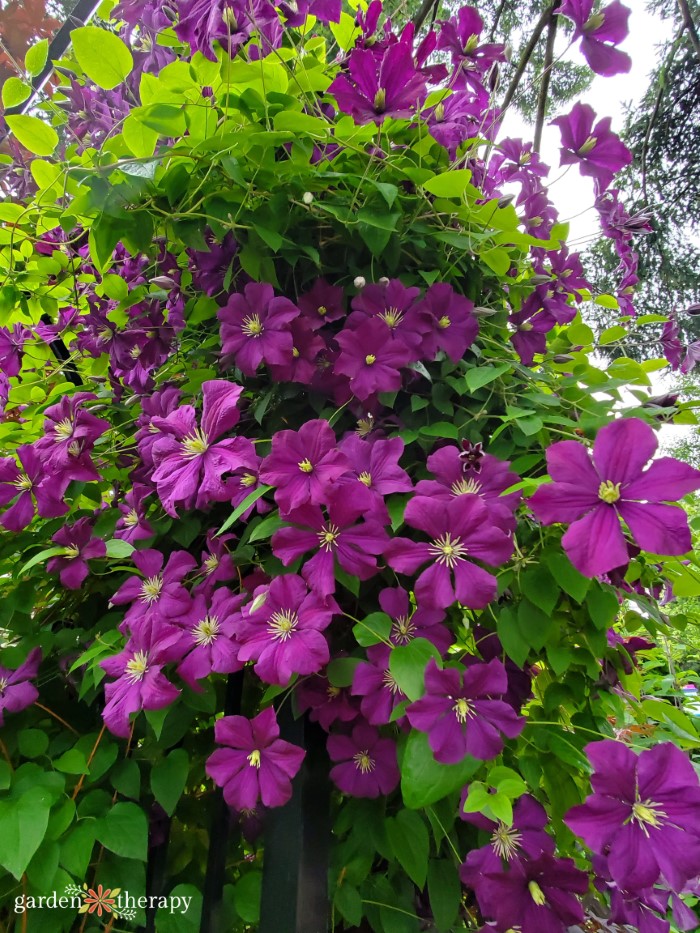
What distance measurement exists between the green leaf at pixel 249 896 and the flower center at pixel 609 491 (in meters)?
0.48

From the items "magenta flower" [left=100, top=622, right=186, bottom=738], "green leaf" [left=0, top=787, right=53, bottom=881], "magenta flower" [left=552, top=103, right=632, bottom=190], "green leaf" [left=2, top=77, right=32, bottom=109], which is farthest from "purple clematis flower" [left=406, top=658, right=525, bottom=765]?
"green leaf" [left=2, top=77, right=32, bottom=109]

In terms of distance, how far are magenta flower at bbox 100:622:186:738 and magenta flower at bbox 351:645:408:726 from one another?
6.1 inches

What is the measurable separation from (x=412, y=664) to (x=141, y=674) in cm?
23

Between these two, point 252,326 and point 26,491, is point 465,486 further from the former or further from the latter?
point 26,491

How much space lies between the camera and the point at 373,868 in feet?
2.05

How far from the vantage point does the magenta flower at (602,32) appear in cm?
65

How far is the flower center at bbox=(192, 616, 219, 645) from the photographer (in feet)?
1.80

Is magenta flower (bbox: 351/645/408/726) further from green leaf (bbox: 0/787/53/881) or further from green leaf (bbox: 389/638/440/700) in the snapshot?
green leaf (bbox: 0/787/53/881)

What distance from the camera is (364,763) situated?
0.56 metres

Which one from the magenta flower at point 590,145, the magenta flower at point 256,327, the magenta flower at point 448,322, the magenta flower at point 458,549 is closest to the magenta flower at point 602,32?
the magenta flower at point 590,145

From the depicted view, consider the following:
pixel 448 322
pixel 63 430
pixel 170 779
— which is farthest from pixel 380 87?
pixel 170 779

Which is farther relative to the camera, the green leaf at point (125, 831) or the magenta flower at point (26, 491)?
the magenta flower at point (26, 491)

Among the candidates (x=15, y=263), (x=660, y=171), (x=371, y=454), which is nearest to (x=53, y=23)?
(x=15, y=263)

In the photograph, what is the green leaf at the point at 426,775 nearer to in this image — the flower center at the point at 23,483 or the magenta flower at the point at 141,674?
the magenta flower at the point at 141,674
